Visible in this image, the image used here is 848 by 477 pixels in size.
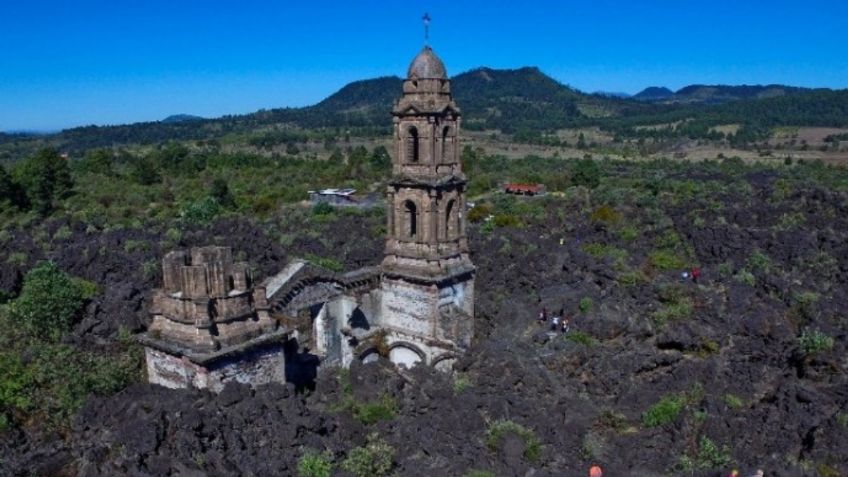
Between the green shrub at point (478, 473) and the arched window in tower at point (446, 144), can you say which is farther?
the arched window in tower at point (446, 144)

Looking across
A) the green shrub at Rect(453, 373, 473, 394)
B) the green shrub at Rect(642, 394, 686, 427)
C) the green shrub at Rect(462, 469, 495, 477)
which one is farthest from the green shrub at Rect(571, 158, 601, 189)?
the green shrub at Rect(462, 469, 495, 477)

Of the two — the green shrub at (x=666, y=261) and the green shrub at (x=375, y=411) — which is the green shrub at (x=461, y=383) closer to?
the green shrub at (x=375, y=411)

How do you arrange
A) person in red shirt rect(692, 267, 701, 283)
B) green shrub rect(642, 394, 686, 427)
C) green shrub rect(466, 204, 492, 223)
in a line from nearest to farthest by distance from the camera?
green shrub rect(642, 394, 686, 427) → person in red shirt rect(692, 267, 701, 283) → green shrub rect(466, 204, 492, 223)

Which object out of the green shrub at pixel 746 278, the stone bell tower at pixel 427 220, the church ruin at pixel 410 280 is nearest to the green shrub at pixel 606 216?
the green shrub at pixel 746 278

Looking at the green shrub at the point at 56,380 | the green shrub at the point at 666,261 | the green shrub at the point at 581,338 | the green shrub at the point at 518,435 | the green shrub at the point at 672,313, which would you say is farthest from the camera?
the green shrub at the point at 666,261

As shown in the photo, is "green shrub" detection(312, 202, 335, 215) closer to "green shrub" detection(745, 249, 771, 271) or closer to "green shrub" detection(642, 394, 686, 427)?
"green shrub" detection(745, 249, 771, 271)
